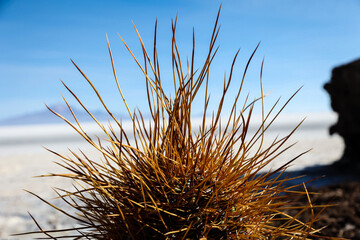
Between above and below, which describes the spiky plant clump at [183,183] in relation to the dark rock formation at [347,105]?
below

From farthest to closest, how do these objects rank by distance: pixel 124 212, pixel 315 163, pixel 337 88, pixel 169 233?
pixel 315 163 < pixel 337 88 < pixel 124 212 < pixel 169 233

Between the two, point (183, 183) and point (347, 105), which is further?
point (347, 105)

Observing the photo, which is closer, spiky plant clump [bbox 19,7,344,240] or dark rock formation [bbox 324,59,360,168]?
spiky plant clump [bbox 19,7,344,240]

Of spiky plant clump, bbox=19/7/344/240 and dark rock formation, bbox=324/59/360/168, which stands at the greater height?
dark rock formation, bbox=324/59/360/168

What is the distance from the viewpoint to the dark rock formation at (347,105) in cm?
496

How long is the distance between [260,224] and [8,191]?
4.06 m

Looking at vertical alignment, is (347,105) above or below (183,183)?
above

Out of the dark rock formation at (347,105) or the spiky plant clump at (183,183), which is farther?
the dark rock formation at (347,105)

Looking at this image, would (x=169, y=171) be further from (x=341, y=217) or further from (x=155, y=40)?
(x=341, y=217)

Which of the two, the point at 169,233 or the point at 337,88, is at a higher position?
the point at 337,88

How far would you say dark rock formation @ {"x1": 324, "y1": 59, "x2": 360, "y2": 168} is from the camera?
4.96m

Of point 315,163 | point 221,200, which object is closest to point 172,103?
point 221,200

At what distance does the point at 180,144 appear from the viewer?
103 centimetres

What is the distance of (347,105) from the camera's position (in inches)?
199
